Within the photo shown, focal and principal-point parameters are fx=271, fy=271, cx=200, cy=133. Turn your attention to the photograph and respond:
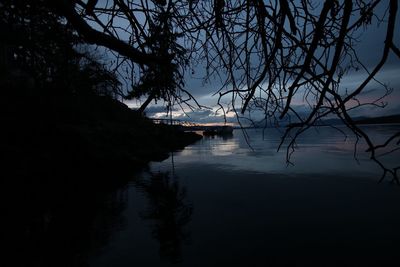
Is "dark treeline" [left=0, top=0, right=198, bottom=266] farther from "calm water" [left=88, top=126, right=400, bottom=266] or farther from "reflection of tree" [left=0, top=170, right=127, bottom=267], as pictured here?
"calm water" [left=88, top=126, right=400, bottom=266]

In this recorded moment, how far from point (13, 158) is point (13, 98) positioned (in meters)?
2.59

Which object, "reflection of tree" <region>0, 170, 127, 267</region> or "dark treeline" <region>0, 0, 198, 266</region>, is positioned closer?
"dark treeline" <region>0, 0, 198, 266</region>

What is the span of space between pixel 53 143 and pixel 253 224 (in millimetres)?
8058

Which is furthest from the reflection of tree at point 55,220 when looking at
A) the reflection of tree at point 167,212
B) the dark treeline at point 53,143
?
the reflection of tree at point 167,212

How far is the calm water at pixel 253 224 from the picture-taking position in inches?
212

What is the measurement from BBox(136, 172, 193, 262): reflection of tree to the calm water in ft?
0.08

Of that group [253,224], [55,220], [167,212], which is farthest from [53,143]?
[253,224]

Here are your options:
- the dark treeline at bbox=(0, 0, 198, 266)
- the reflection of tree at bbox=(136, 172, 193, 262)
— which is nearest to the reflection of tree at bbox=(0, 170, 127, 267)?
the dark treeline at bbox=(0, 0, 198, 266)

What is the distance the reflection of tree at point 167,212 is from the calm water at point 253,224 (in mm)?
24

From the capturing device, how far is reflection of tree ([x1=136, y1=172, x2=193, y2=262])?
6.03m

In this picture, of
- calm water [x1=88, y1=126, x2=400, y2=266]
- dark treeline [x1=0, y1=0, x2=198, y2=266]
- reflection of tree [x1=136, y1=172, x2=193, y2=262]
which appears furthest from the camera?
reflection of tree [x1=136, y1=172, x2=193, y2=262]

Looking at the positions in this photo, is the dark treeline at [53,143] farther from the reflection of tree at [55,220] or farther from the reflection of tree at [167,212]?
the reflection of tree at [167,212]

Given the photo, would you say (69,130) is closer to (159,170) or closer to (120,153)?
(120,153)

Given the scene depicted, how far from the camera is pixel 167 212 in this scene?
8141 millimetres
